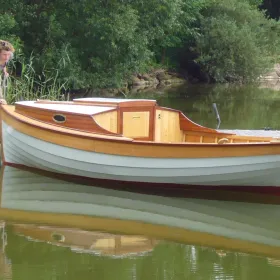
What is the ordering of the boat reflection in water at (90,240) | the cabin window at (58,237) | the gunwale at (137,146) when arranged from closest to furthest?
the boat reflection in water at (90,240), the cabin window at (58,237), the gunwale at (137,146)

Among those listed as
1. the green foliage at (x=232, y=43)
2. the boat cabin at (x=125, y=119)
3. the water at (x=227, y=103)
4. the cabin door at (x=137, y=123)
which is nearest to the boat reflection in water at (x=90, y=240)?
the boat cabin at (x=125, y=119)

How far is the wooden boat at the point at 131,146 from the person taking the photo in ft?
28.0

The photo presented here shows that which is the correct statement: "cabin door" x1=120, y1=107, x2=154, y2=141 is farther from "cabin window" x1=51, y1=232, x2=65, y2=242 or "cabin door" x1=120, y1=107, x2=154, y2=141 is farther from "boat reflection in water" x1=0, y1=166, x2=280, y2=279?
"cabin window" x1=51, y1=232, x2=65, y2=242

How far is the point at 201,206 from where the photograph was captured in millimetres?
8641

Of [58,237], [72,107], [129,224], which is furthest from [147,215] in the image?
[72,107]

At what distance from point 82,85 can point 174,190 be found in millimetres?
12967

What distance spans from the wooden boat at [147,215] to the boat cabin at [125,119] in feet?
2.95

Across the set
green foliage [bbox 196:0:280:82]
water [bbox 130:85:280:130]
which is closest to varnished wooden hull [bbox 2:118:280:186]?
water [bbox 130:85:280:130]

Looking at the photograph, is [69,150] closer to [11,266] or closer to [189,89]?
[11,266]

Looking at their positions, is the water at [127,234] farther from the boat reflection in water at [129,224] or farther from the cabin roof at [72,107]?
the cabin roof at [72,107]

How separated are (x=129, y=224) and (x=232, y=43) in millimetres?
27602

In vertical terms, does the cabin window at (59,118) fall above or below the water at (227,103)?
above

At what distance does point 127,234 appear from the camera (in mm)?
7484

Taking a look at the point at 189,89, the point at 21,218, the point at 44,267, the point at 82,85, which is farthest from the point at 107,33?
the point at 44,267
